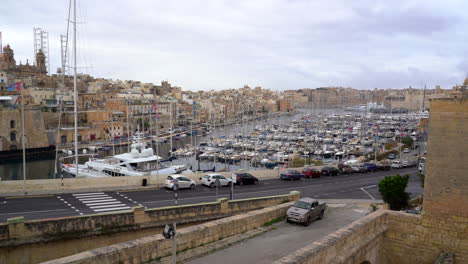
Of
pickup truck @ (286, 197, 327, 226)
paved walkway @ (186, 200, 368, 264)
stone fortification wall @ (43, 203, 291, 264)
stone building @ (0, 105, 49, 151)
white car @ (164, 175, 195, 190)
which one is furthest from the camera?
stone building @ (0, 105, 49, 151)

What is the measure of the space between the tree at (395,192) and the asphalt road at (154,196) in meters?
3.65

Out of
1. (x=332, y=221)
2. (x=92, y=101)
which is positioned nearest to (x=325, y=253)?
(x=332, y=221)

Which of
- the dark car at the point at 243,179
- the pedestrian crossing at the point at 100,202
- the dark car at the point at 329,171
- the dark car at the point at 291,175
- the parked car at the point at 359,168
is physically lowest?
the parked car at the point at 359,168

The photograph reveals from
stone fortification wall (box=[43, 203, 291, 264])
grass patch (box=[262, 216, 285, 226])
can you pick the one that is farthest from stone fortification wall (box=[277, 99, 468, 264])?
grass patch (box=[262, 216, 285, 226])

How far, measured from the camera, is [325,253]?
7.41m

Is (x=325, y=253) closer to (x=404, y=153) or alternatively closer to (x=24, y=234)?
A: (x=24, y=234)

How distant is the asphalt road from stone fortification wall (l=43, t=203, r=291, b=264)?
17.3ft

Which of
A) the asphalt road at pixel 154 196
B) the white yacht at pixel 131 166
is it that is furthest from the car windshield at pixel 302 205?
the white yacht at pixel 131 166

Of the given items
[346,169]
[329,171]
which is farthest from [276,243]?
A: [346,169]

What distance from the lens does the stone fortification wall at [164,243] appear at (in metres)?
6.67

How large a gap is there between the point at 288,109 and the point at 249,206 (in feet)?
553

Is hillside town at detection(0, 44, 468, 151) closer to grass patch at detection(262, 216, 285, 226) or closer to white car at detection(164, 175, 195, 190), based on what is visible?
white car at detection(164, 175, 195, 190)

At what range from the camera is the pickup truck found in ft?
37.5

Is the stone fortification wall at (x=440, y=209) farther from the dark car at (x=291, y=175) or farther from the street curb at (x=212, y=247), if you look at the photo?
the dark car at (x=291, y=175)
